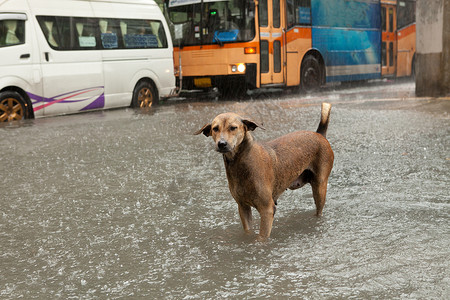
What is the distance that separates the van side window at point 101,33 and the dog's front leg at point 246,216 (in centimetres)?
969

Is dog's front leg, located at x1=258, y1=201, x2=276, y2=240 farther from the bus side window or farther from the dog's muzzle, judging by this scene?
the bus side window

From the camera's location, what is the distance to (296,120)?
11.2 metres

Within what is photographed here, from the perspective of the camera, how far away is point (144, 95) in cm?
1534

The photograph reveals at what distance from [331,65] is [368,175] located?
46.0ft

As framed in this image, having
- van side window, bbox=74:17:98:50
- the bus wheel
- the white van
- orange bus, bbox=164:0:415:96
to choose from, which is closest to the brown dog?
the white van

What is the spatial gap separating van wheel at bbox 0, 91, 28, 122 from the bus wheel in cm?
894

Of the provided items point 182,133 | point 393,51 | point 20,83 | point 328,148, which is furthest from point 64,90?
point 393,51

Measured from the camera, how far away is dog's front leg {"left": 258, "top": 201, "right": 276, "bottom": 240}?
385 cm

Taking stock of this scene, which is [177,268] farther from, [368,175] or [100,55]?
[100,55]

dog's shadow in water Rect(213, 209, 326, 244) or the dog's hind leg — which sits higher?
the dog's hind leg

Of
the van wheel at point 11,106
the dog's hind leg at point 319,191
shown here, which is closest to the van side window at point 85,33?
the van wheel at point 11,106

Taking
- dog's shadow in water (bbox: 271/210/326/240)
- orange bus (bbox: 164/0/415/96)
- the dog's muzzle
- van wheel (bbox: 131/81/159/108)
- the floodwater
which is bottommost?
dog's shadow in water (bbox: 271/210/326/240)

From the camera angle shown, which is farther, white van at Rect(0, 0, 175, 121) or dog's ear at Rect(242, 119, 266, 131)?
white van at Rect(0, 0, 175, 121)

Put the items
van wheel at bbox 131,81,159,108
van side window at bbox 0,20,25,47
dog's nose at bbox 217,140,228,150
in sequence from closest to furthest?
dog's nose at bbox 217,140,228,150, van side window at bbox 0,20,25,47, van wheel at bbox 131,81,159,108
